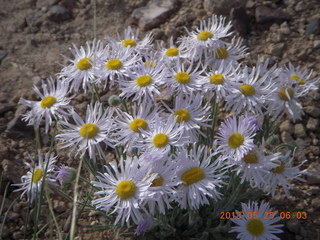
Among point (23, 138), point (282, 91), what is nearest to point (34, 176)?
point (23, 138)

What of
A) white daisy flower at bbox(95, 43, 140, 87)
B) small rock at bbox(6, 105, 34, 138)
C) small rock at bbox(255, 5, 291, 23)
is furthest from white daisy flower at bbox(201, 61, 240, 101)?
small rock at bbox(255, 5, 291, 23)

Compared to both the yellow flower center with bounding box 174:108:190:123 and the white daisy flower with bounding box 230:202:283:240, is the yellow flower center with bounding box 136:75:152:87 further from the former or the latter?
the white daisy flower with bounding box 230:202:283:240

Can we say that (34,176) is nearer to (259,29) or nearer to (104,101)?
(104,101)

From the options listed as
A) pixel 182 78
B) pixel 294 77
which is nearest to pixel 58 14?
pixel 182 78

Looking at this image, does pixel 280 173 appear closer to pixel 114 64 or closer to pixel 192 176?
pixel 192 176

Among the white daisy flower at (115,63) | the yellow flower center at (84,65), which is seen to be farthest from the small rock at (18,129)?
the white daisy flower at (115,63)

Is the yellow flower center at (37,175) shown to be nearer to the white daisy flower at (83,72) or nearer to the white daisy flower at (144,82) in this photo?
the white daisy flower at (83,72)
